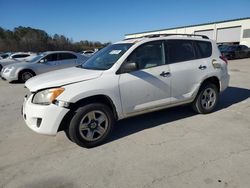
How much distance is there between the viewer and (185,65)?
14.7ft

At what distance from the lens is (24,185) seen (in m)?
2.71

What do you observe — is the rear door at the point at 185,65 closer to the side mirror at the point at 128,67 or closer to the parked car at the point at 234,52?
the side mirror at the point at 128,67

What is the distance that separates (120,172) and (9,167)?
1.58 metres

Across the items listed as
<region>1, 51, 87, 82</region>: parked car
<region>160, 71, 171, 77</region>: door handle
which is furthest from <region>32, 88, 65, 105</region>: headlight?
<region>1, 51, 87, 82</region>: parked car

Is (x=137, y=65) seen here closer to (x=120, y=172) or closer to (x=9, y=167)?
(x=120, y=172)

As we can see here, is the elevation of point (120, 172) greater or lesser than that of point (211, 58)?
lesser

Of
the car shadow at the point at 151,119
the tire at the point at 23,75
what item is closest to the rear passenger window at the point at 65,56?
the tire at the point at 23,75

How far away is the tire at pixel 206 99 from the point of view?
16.0 ft

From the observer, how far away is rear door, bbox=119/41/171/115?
3.81m

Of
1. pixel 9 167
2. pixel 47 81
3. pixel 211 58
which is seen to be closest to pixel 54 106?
pixel 47 81

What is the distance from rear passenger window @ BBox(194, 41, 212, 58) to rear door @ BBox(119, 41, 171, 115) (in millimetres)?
1046

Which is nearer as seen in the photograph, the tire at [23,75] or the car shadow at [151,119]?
the car shadow at [151,119]

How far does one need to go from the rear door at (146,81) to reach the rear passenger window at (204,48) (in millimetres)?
1046

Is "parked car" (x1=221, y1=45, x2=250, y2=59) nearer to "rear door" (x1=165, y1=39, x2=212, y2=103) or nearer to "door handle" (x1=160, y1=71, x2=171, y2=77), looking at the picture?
"rear door" (x1=165, y1=39, x2=212, y2=103)
